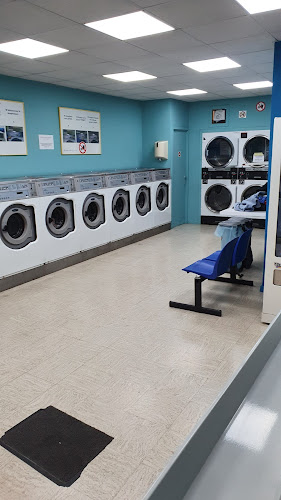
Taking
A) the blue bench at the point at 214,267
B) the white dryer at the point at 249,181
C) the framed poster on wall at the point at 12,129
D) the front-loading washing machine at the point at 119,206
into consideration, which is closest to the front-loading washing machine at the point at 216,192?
the white dryer at the point at 249,181

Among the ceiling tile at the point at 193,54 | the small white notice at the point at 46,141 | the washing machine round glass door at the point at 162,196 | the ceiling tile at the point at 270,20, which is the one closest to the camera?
the ceiling tile at the point at 270,20

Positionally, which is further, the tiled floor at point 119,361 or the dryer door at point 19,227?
the dryer door at point 19,227

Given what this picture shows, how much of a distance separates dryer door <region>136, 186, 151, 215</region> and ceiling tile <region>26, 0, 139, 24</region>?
13.4ft

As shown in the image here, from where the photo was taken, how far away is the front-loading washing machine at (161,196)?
749 centimetres

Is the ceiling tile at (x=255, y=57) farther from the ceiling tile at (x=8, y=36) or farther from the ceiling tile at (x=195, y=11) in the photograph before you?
the ceiling tile at (x=8, y=36)

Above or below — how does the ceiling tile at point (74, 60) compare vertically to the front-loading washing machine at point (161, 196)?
above

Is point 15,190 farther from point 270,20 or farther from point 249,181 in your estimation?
point 249,181

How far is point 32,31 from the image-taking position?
11.2 ft

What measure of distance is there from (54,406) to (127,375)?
57 centimetres

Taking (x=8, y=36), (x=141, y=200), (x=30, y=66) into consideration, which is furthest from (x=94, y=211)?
(x=8, y=36)

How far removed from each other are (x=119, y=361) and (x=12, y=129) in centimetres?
380

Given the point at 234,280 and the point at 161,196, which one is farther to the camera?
the point at 161,196

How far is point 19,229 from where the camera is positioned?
4902 millimetres

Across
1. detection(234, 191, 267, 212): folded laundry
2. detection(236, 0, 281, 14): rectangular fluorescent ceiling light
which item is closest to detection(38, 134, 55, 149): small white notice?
detection(234, 191, 267, 212): folded laundry
